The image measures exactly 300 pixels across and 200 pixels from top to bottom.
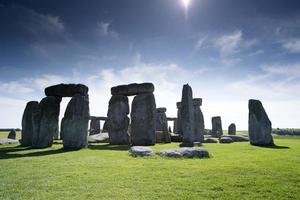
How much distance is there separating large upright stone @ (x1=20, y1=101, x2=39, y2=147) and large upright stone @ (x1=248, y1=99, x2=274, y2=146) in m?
15.6

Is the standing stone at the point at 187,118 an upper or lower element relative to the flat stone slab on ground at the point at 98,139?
upper

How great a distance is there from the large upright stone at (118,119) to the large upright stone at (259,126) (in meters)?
9.61

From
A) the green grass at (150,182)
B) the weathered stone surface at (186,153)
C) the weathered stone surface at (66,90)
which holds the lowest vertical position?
the green grass at (150,182)

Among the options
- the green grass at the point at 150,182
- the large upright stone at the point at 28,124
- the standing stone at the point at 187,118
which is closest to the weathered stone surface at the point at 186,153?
the green grass at the point at 150,182

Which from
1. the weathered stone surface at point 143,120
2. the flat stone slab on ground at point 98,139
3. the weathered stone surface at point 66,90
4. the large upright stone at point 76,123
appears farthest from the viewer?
the flat stone slab on ground at point 98,139

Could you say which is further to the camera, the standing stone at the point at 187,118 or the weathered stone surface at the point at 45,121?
the standing stone at the point at 187,118

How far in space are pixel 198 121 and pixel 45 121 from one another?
1463 centimetres

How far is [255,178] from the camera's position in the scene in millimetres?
6262

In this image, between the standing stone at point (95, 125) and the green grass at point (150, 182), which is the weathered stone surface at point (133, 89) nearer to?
the green grass at point (150, 182)

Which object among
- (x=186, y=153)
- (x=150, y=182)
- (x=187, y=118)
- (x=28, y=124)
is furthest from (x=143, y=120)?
(x=150, y=182)

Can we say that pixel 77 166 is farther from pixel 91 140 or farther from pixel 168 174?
pixel 91 140

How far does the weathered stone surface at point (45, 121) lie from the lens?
15328 millimetres

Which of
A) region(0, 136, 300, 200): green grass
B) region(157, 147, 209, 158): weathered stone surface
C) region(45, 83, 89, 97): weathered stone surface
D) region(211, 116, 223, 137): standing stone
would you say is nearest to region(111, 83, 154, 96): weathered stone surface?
region(45, 83, 89, 97): weathered stone surface

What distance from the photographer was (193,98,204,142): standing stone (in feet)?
77.0
